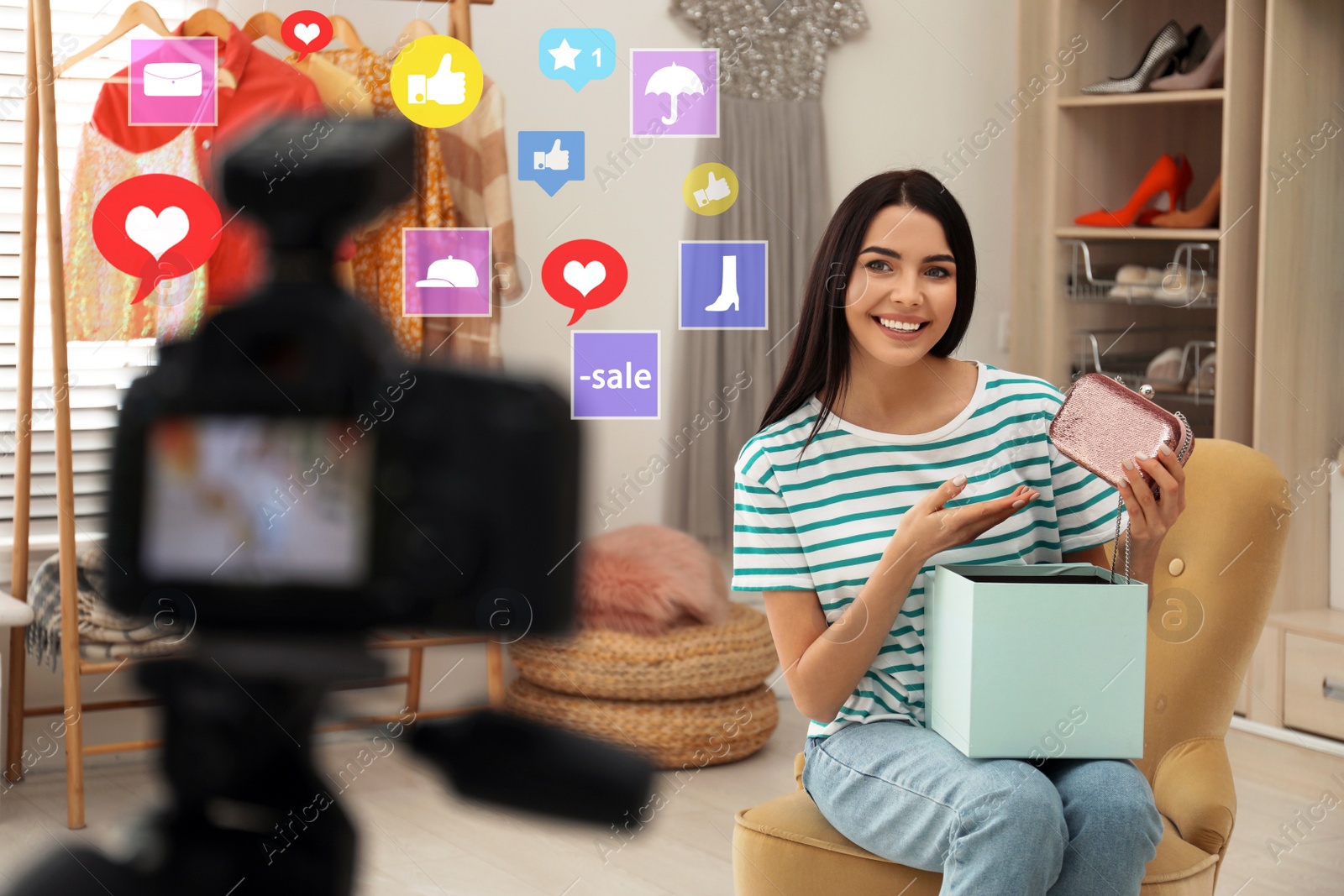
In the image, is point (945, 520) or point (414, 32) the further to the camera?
point (414, 32)

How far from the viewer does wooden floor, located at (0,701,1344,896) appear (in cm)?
162

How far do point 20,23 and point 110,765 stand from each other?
1.07m

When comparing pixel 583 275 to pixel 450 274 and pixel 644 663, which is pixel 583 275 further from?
pixel 644 663

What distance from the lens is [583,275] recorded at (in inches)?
80.8

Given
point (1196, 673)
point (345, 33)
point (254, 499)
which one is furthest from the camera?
point (345, 33)

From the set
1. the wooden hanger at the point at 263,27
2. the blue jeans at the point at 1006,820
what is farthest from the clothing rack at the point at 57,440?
the blue jeans at the point at 1006,820

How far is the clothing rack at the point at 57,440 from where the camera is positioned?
1.55 metres

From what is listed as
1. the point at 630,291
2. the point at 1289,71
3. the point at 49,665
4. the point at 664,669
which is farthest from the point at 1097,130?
the point at 49,665

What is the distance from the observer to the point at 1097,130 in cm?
252

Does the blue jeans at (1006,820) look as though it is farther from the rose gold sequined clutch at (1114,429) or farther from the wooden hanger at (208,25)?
the wooden hanger at (208,25)

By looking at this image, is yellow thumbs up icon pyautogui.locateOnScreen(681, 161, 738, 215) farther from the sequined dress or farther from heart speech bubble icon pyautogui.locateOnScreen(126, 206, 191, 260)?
heart speech bubble icon pyautogui.locateOnScreen(126, 206, 191, 260)

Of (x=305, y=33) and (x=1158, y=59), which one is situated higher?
(x=1158, y=59)

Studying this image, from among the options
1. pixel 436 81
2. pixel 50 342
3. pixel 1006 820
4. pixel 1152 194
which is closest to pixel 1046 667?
pixel 1006 820

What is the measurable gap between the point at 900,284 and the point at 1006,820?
1.50ft
